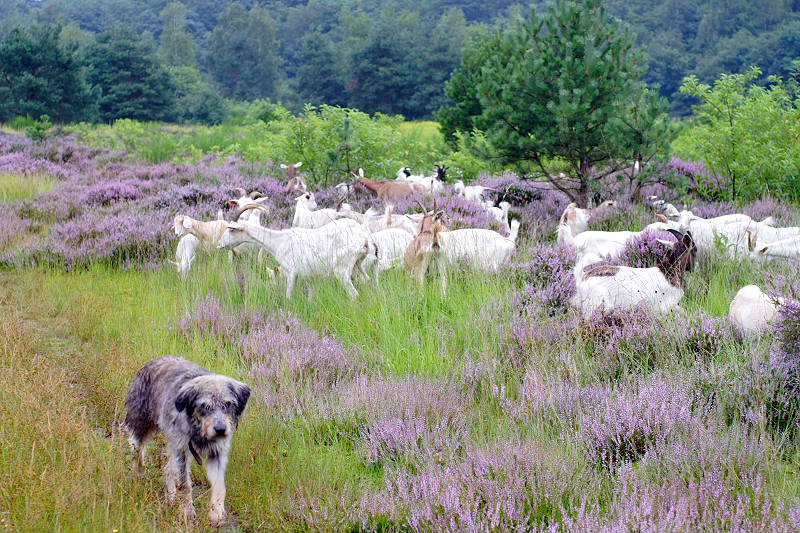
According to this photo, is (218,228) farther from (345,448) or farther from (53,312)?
(345,448)

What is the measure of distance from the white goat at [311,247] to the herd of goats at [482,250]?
1 centimetres

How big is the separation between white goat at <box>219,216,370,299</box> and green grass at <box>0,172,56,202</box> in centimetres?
884

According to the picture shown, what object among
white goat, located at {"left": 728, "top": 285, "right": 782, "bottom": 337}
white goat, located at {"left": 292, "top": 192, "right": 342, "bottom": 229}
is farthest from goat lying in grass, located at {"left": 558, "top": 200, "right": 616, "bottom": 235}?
white goat, located at {"left": 728, "top": 285, "right": 782, "bottom": 337}

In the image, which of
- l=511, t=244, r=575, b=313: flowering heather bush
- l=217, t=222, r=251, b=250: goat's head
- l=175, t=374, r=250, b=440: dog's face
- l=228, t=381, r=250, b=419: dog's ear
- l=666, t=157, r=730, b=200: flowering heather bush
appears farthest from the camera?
l=666, t=157, r=730, b=200: flowering heather bush

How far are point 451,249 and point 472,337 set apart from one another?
2263 mm

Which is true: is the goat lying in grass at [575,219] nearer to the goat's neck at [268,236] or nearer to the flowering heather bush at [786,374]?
the goat's neck at [268,236]

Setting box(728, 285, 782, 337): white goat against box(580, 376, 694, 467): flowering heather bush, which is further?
box(728, 285, 782, 337): white goat

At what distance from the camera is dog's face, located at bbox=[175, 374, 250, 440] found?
347 centimetres

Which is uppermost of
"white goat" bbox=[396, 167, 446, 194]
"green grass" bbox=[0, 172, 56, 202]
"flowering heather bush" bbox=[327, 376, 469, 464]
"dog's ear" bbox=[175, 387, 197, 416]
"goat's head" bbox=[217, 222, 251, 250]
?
"dog's ear" bbox=[175, 387, 197, 416]

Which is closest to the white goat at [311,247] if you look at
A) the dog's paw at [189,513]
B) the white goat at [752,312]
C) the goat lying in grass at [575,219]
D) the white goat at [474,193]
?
the white goat at [752,312]

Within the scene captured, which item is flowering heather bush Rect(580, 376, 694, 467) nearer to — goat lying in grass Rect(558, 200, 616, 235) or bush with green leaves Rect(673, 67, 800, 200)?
goat lying in grass Rect(558, 200, 616, 235)

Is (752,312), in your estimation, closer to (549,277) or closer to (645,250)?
(549,277)

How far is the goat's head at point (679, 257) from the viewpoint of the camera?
6842 millimetres

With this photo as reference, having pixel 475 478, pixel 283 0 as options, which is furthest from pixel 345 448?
pixel 283 0
